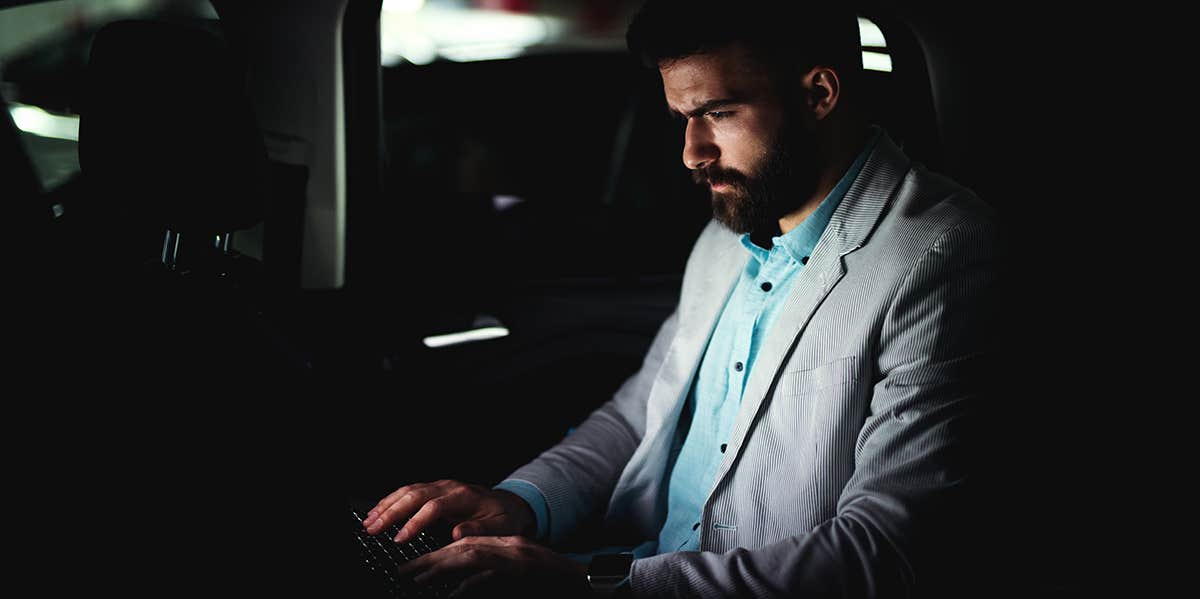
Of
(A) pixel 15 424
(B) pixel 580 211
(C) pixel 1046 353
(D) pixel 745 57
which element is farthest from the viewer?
(B) pixel 580 211

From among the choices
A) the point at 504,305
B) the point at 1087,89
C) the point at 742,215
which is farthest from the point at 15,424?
the point at 1087,89

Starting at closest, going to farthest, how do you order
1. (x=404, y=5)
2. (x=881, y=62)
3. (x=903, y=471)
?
1. (x=903, y=471)
2. (x=881, y=62)
3. (x=404, y=5)

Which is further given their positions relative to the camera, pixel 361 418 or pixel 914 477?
pixel 361 418

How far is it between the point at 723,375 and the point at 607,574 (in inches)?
19.9

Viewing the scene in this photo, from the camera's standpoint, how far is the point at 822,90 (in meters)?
1.47

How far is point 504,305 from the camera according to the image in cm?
248

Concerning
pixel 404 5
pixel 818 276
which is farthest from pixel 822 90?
pixel 404 5

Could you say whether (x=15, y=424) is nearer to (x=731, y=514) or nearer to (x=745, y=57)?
(x=731, y=514)

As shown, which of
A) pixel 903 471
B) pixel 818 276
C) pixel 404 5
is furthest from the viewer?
pixel 404 5

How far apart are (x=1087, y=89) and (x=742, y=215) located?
3.12 ft

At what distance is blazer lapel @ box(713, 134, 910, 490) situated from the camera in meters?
1.32

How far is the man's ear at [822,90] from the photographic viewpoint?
1.46m

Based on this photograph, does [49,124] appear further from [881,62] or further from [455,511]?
[881,62]

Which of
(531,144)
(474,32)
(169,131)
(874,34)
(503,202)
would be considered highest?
(474,32)
